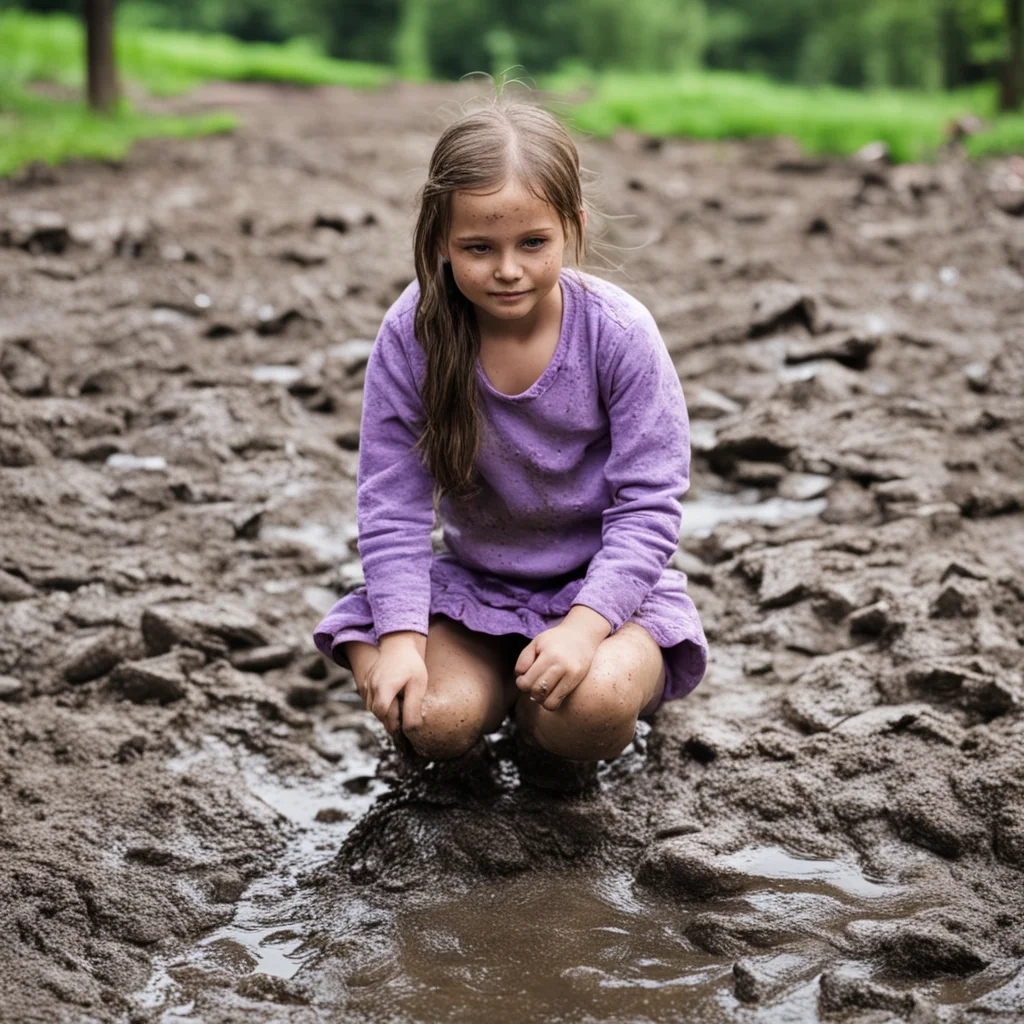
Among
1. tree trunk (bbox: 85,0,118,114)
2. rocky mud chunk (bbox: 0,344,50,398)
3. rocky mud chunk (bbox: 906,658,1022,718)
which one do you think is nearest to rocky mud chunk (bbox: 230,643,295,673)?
rocky mud chunk (bbox: 906,658,1022,718)

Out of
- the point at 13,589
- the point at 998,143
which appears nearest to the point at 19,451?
the point at 13,589

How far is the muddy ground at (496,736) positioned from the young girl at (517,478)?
211mm

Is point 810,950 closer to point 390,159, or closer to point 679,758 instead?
point 679,758

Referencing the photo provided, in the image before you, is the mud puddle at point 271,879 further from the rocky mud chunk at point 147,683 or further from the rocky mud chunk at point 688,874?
the rocky mud chunk at point 688,874

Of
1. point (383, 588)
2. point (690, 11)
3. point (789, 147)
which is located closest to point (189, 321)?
point (383, 588)

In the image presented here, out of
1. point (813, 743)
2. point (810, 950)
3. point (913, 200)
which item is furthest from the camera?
point (913, 200)

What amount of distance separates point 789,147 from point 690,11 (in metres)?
20.9

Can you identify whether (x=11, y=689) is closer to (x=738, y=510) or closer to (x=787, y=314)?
(x=738, y=510)

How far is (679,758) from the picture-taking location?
2621mm

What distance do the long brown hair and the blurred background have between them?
0.75 metres

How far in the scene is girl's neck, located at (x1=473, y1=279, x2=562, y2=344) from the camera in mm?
2438

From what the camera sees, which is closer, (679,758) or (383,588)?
(383,588)

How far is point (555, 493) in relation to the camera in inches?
97.7

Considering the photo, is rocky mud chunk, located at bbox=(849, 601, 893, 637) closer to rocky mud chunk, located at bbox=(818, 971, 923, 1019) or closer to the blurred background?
rocky mud chunk, located at bbox=(818, 971, 923, 1019)
